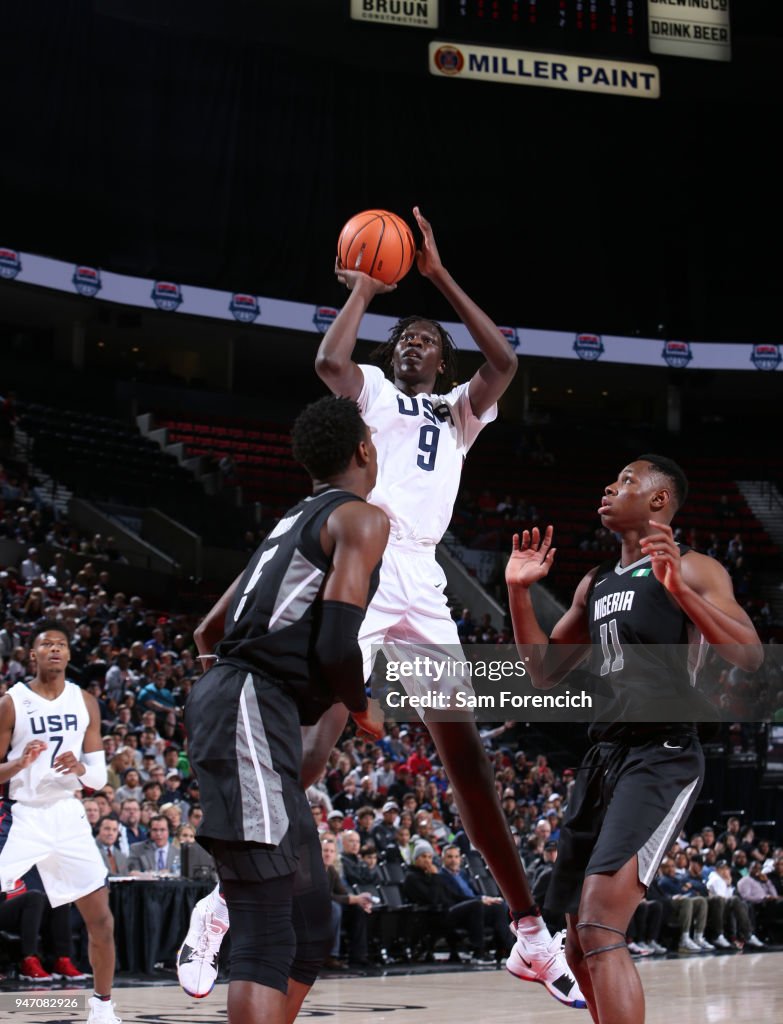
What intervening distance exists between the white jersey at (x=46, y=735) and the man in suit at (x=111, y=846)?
9.24ft

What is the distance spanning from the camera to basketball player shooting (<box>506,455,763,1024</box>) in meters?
4.23

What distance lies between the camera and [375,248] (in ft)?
17.0

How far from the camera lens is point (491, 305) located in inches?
1210

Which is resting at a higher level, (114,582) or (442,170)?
(442,170)

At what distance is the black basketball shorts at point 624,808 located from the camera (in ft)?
14.0

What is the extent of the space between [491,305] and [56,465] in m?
12.1

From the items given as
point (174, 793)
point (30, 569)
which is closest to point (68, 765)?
point (174, 793)

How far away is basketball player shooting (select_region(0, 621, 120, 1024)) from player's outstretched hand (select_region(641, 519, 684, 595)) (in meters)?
3.54

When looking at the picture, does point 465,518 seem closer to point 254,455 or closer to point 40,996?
point 254,455


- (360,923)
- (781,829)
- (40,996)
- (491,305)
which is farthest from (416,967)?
(491,305)

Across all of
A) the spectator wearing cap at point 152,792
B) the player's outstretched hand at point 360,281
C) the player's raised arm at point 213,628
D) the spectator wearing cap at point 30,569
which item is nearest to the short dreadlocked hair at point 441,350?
the player's outstretched hand at point 360,281

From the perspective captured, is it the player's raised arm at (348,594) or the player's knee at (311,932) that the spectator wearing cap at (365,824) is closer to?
the player's knee at (311,932)

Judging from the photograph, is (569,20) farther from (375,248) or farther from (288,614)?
(288,614)

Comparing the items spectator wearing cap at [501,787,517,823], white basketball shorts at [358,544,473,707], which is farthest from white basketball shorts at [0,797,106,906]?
spectator wearing cap at [501,787,517,823]
